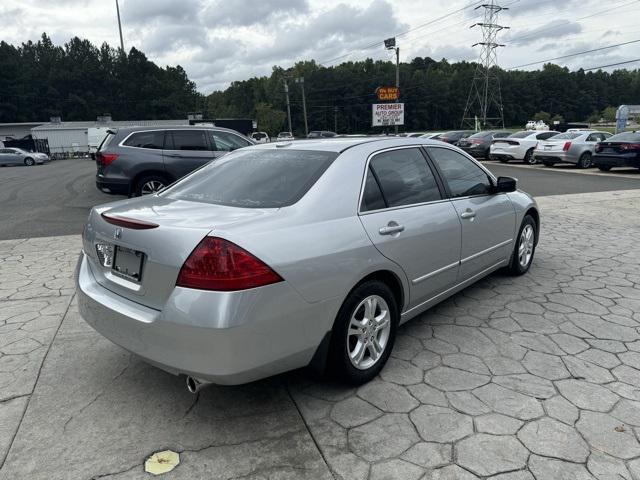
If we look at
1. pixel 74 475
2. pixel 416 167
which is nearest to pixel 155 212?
pixel 74 475

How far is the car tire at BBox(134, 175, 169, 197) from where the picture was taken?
376 inches

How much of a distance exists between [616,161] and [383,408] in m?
Answer: 16.8

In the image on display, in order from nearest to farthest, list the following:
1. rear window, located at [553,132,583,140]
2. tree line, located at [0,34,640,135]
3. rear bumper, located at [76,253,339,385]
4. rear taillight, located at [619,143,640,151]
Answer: rear bumper, located at [76,253,339,385] < rear taillight, located at [619,143,640,151] < rear window, located at [553,132,583,140] < tree line, located at [0,34,640,135]

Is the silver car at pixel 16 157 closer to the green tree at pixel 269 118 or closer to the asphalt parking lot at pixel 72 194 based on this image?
the asphalt parking lot at pixel 72 194

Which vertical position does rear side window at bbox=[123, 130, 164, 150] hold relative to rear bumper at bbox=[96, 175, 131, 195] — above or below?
above

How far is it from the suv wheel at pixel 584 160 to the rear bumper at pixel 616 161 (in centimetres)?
121

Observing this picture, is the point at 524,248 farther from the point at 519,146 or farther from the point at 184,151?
the point at 519,146

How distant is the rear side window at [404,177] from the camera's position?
125 inches

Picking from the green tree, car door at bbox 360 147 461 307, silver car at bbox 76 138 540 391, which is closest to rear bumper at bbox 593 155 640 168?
silver car at bbox 76 138 540 391

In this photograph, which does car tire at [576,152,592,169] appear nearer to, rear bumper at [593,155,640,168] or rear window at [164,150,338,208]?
rear bumper at [593,155,640,168]

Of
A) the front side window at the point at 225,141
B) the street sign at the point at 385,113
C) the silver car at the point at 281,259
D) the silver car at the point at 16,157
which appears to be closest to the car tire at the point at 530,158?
the street sign at the point at 385,113

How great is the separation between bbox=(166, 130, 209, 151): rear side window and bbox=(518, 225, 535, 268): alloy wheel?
7088 mm

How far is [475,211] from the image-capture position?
12.8 ft

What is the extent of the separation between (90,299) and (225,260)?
3.60 ft
